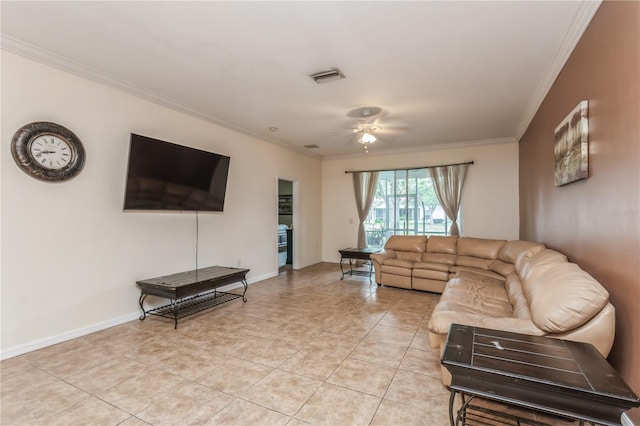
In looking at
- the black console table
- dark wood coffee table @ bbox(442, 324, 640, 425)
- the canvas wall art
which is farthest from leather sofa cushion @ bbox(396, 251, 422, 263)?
dark wood coffee table @ bbox(442, 324, 640, 425)

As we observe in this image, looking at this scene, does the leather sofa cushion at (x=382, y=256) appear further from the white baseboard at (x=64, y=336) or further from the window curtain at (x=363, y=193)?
the white baseboard at (x=64, y=336)

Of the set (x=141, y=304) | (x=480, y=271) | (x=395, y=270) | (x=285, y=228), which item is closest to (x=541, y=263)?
(x=480, y=271)

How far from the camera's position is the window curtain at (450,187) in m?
6.44

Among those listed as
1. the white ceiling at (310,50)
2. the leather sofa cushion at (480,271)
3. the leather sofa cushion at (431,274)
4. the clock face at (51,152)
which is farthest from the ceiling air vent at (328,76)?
the leather sofa cushion at (431,274)

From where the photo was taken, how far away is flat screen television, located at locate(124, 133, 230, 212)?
3523 mm

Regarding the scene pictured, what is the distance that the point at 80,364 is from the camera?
263cm

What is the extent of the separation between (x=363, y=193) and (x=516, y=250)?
3.91 m

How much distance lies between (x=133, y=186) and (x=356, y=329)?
310 cm

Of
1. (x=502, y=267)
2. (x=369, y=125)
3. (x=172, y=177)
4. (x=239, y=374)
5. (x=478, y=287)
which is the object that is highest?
(x=369, y=125)

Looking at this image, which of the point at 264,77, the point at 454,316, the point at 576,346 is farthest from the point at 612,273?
the point at 264,77

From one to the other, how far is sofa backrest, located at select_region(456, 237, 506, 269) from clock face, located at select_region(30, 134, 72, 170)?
550cm

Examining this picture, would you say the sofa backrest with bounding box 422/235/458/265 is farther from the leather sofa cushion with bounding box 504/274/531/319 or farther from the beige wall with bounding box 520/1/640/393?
the beige wall with bounding box 520/1/640/393

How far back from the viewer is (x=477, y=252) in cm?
502

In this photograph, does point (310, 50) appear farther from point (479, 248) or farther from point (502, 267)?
point (479, 248)
